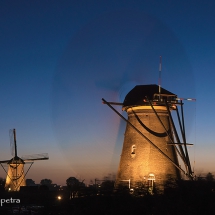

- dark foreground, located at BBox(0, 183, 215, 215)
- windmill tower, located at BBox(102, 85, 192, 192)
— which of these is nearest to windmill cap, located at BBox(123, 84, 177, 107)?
windmill tower, located at BBox(102, 85, 192, 192)

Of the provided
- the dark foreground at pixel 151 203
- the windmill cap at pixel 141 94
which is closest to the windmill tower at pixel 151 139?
the windmill cap at pixel 141 94

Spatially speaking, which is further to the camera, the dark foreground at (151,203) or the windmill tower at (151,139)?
the windmill tower at (151,139)

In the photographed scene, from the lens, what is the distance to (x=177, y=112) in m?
31.0

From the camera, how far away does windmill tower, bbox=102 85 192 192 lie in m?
30.2

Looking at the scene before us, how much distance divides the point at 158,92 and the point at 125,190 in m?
10.3

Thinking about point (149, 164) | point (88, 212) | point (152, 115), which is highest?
point (152, 115)

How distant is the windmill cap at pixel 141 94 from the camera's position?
100 feet

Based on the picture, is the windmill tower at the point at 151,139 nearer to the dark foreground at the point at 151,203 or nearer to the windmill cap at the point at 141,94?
the windmill cap at the point at 141,94

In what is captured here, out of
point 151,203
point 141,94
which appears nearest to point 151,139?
point 141,94

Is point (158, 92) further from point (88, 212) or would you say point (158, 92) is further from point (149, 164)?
point (88, 212)

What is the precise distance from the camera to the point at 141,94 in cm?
3075

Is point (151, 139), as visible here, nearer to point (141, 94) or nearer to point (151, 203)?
point (141, 94)

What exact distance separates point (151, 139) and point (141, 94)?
2833 millimetres

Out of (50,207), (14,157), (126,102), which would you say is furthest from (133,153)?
(14,157)
